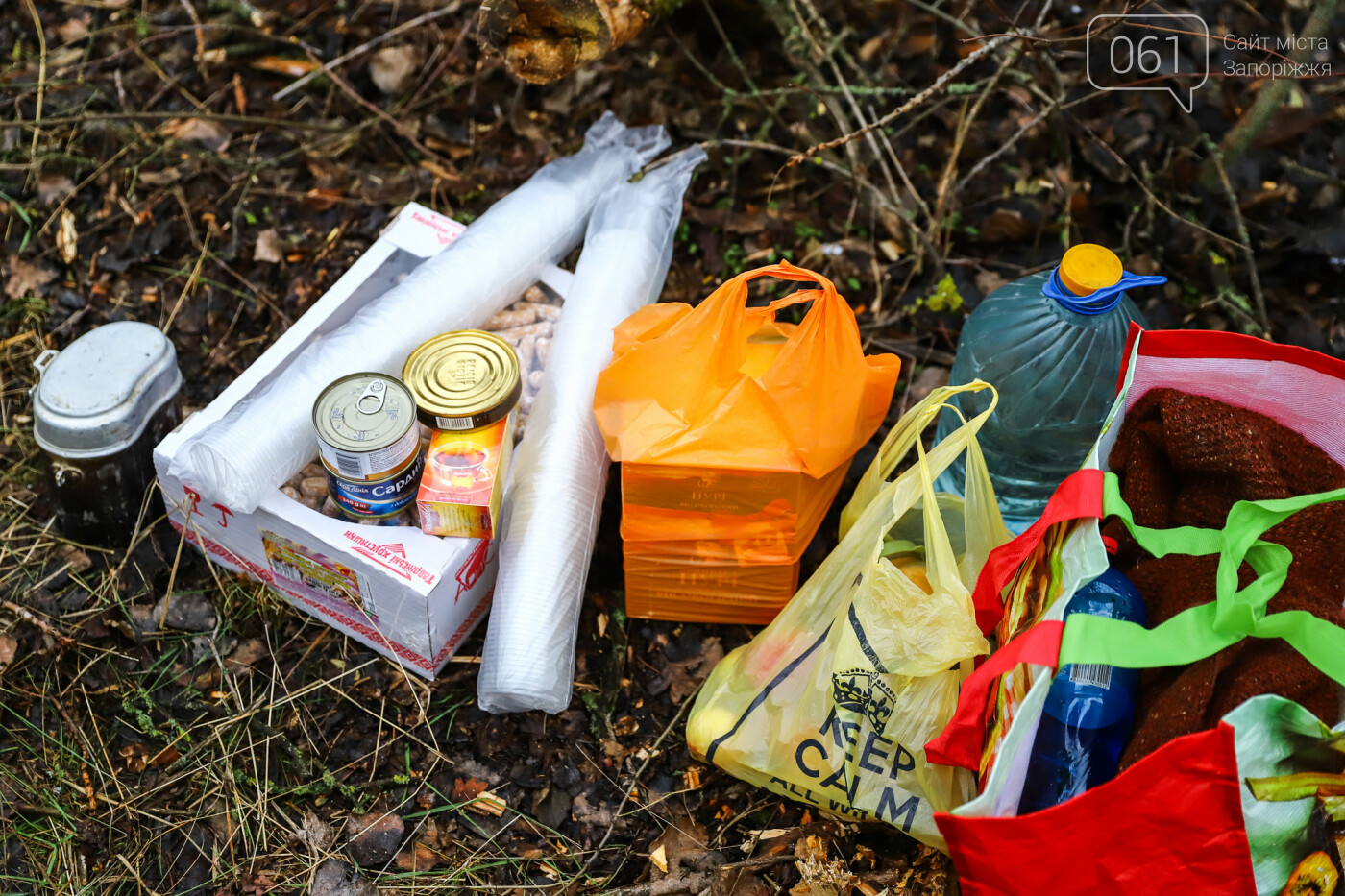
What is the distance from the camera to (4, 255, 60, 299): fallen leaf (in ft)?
8.96

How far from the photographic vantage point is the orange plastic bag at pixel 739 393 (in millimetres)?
1895

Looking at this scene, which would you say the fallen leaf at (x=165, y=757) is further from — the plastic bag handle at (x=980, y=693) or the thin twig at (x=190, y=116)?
the thin twig at (x=190, y=116)

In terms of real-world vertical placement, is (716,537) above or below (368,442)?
below

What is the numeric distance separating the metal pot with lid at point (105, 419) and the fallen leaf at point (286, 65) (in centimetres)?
134

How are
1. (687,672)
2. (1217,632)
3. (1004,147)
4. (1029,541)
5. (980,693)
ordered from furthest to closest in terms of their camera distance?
(1004,147) → (687,672) → (1029,541) → (980,693) → (1217,632)

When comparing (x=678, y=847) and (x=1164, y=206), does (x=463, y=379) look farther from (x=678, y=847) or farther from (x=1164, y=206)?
(x=1164, y=206)

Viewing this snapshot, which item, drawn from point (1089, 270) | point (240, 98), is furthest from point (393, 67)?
point (1089, 270)

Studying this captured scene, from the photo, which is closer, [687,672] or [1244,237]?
[687,672]

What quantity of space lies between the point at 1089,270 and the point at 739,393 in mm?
707

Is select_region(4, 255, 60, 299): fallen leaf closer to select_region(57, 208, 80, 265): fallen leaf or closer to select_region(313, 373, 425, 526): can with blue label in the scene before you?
select_region(57, 208, 80, 265): fallen leaf

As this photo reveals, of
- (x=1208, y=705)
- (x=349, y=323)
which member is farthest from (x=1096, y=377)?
(x=349, y=323)

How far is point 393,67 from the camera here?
313 cm

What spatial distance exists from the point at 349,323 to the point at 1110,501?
5.22 feet

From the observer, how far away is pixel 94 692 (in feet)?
6.97
